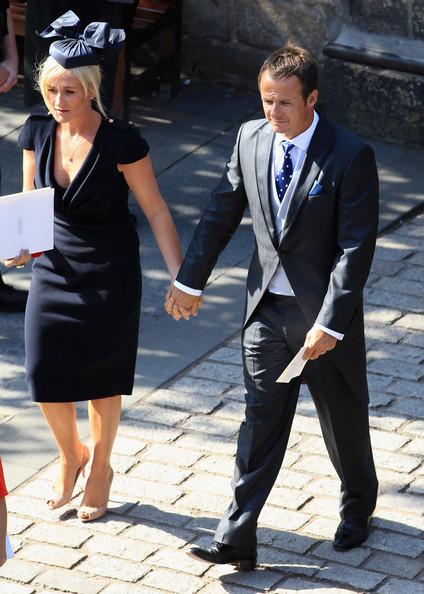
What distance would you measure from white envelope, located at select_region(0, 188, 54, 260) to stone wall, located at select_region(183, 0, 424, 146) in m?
5.01

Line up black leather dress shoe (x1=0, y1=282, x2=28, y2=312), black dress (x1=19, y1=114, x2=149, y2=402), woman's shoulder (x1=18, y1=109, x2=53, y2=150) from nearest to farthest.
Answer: black dress (x1=19, y1=114, x2=149, y2=402) < woman's shoulder (x1=18, y1=109, x2=53, y2=150) < black leather dress shoe (x1=0, y1=282, x2=28, y2=312)

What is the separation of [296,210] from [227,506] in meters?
1.43

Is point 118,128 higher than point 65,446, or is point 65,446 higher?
point 118,128

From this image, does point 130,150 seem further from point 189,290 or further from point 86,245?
point 189,290

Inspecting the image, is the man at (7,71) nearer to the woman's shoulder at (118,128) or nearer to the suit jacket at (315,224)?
the woman's shoulder at (118,128)

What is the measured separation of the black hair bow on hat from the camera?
5.10 meters

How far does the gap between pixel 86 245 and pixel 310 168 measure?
3.29 feet

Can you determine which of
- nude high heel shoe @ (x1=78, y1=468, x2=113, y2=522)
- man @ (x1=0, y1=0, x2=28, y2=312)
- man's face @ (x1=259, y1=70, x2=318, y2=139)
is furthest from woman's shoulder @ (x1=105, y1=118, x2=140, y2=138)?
man @ (x1=0, y1=0, x2=28, y2=312)

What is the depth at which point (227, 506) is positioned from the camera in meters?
5.61

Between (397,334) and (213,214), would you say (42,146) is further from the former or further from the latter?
(397,334)

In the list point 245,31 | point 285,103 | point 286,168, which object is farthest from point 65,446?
point 245,31

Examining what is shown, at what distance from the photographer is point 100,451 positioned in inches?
219

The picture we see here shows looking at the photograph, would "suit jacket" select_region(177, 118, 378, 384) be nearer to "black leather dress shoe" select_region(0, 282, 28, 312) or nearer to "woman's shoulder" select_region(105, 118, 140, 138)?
"woman's shoulder" select_region(105, 118, 140, 138)

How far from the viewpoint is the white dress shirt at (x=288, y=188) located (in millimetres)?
4848
